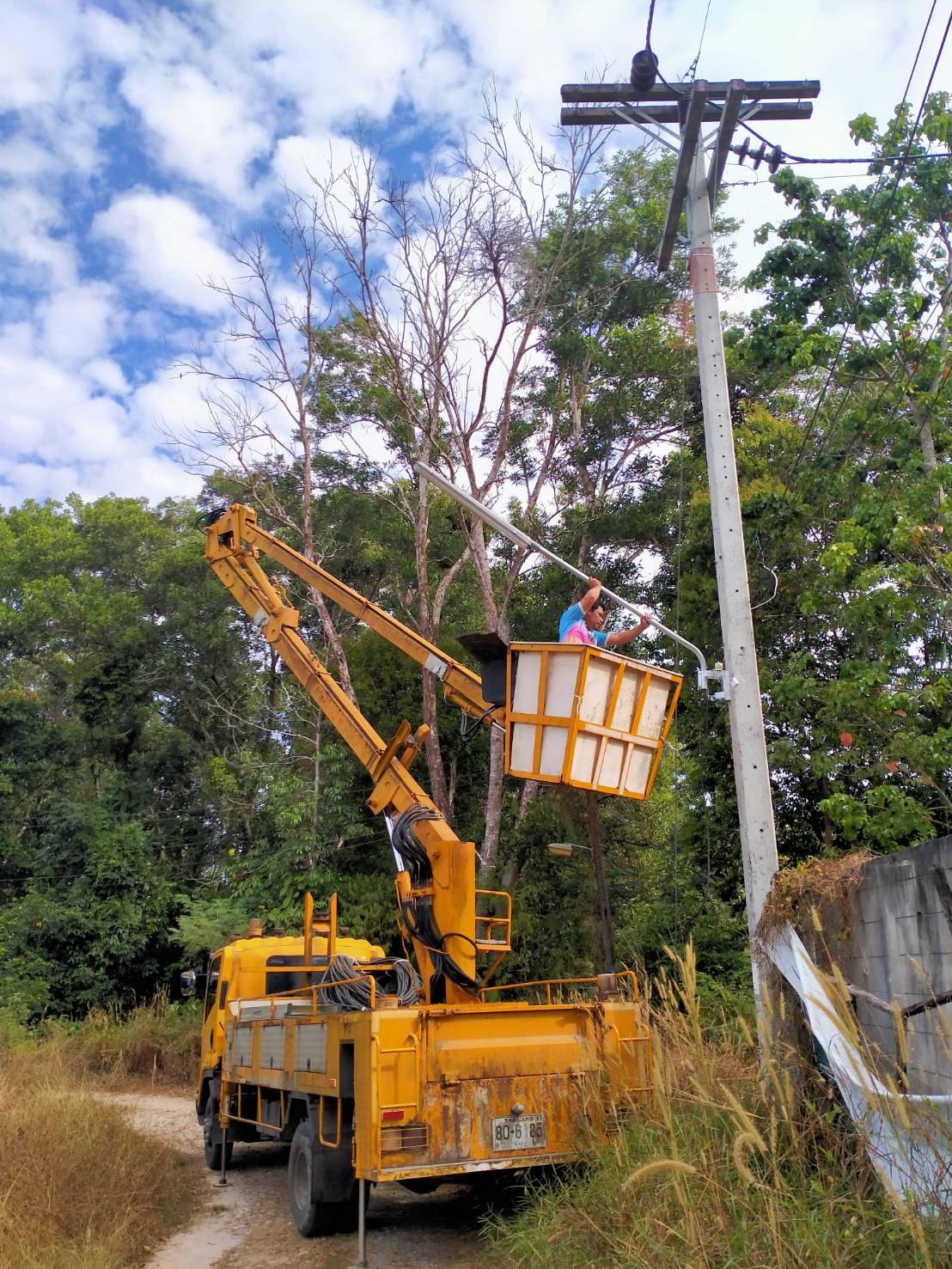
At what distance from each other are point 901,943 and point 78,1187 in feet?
20.2

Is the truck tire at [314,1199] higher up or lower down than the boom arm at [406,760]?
lower down

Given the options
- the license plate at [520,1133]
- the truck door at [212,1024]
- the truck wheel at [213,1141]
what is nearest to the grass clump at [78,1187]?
the truck wheel at [213,1141]

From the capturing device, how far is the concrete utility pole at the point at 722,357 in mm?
7758

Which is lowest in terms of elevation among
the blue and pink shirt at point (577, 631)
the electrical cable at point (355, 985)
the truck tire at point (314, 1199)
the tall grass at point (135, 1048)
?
the tall grass at point (135, 1048)

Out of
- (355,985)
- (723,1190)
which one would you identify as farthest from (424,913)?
(723,1190)

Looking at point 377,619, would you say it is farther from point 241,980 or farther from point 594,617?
point 241,980

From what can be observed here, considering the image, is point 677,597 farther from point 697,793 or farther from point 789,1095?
point 789,1095

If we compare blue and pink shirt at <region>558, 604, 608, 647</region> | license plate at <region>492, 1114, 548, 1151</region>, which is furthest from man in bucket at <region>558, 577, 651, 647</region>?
license plate at <region>492, 1114, 548, 1151</region>

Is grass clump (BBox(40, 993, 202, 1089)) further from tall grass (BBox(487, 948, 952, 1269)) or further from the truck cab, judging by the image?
tall grass (BBox(487, 948, 952, 1269))

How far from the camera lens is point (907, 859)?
541 centimetres

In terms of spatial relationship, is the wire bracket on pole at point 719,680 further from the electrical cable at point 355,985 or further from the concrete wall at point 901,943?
the electrical cable at point 355,985

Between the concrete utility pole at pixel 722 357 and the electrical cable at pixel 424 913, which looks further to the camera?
the electrical cable at pixel 424 913

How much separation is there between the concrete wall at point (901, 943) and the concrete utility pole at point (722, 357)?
129cm

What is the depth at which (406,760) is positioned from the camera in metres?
10.8
